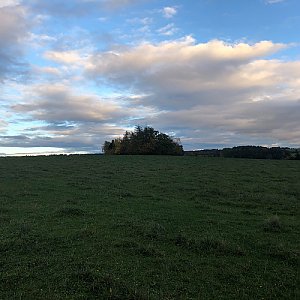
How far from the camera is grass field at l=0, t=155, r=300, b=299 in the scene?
785 centimetres

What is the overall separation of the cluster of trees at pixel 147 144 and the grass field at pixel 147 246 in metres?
53.1

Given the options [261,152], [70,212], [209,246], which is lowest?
[209,246]

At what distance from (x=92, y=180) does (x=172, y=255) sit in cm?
2042

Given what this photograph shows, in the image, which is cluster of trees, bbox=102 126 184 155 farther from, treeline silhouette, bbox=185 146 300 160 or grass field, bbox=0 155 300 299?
grass field, bbox=0 155 300 299

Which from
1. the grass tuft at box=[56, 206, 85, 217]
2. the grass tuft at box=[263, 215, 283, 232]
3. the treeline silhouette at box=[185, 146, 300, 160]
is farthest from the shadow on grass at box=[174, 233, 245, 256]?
the treeline silhouette at box=[185, 146, 300, 160]

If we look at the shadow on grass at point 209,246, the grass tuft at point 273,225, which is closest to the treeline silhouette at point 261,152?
the grass tuft at point 273,225

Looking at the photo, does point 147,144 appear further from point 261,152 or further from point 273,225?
point 273,225

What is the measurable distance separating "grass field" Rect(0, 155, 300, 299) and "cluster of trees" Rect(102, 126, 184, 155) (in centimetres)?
5311

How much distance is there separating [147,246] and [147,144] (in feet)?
214

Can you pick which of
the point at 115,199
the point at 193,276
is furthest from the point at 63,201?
the point at 193,276

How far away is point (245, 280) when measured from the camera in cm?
842

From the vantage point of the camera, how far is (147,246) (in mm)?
10734

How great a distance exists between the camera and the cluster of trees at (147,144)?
250 ft

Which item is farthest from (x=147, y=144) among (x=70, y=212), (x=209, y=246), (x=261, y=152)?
(x=209, y=246)
